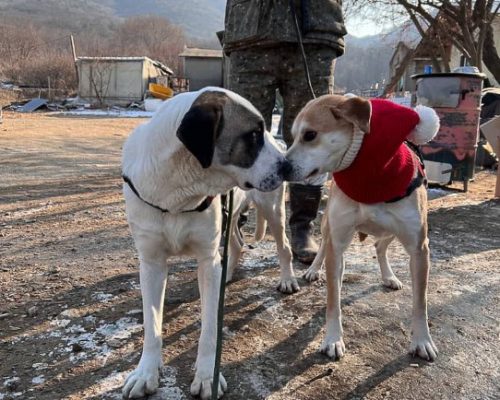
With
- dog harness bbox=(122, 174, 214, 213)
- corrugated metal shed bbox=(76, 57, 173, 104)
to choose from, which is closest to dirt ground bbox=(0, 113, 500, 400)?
dog harness bbox=(122, 174, 214, 213)

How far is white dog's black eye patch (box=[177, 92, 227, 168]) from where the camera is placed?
1.88m

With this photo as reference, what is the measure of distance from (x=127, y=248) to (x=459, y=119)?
16.5 ft

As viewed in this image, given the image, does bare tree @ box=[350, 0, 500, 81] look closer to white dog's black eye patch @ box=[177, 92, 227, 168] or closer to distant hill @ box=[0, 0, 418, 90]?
white dog's black eye patch @ box=[177, 92, 227, 168]

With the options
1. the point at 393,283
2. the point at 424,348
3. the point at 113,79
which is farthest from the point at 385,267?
the point at 113,79

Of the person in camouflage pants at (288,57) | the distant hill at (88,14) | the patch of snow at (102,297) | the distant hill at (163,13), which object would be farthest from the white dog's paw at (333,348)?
the distant hill at (88,14)

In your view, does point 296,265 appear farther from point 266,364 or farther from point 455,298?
point 266,364

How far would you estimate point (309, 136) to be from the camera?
7.86ft

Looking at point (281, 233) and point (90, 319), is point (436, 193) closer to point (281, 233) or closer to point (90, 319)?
point (281, 233)

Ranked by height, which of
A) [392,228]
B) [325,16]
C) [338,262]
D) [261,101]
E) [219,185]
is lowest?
[338,262]

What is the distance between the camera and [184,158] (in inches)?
79.8

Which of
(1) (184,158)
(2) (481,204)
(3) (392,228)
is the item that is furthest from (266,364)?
(2) (481,204)

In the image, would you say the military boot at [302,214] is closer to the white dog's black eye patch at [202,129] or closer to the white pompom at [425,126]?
the white pompom at [425,126]

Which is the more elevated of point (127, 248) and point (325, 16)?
point (325, 16)

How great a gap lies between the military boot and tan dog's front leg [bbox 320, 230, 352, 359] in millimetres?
1250
